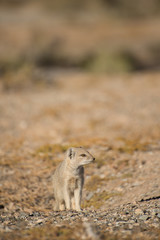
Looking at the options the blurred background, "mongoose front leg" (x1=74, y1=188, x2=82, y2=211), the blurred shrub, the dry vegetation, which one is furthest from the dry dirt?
the blurred shrub

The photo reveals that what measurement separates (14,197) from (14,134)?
3.66 metres

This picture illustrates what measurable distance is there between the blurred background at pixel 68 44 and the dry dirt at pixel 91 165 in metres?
4.00

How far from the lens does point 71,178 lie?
4.92 metres

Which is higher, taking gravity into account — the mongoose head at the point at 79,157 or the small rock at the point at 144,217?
the mongoose head at the point at 79,157

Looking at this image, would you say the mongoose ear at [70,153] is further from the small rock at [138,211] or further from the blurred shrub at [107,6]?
the blurred shrub at [107,6]

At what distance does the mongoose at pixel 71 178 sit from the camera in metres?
4.81

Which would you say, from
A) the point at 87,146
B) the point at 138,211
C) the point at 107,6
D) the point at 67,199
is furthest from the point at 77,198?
the point at 107,6

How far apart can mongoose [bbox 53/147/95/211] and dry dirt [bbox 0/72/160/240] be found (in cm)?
29

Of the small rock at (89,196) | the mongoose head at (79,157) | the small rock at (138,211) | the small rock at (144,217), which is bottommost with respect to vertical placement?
the small rock at (89,196)

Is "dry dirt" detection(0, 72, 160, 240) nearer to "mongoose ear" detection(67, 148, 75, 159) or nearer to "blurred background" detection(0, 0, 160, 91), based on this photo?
"mongoose ear" detection(67, 148, 75, 159)

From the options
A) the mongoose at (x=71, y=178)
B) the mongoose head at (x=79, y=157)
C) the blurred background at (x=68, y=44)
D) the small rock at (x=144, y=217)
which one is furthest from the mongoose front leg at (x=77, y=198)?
the blurred background at (x=68, y=44)

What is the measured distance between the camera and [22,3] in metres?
59.5

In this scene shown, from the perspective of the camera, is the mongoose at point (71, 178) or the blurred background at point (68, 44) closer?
the mongoose at point (71, 178)

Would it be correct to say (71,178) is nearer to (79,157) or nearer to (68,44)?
(79,157)
